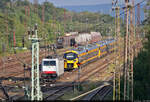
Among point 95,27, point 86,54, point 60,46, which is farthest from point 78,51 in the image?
point 95,27

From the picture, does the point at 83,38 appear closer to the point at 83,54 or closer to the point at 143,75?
the point at 83,54

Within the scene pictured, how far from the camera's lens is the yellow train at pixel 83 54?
29.4 m

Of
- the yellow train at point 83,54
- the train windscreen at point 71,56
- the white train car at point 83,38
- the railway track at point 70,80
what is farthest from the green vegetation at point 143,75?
the white train car at point 83,38

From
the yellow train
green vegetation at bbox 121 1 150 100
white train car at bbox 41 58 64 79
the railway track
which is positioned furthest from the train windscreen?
green vegetation at bbox 121 1 150 100

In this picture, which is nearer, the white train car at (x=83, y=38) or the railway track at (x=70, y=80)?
the railway track at (x=70, y=80)

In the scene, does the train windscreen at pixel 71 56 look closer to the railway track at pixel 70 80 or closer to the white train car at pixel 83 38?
the railway track at pixel 70 80

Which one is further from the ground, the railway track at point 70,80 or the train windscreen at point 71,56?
the train windscreen at point 71,56

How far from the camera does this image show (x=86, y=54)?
108ft

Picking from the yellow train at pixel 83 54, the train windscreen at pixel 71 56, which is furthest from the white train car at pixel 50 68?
the train windscreen at pixel 71 56

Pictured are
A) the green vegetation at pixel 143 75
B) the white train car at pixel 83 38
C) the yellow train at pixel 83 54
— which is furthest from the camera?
the white train car at pixel 83 38

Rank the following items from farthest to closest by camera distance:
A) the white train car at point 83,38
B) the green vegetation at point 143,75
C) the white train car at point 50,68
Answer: the white train car at point 83,38, the white train car at point 50,68, the green vegetation at point 143,75

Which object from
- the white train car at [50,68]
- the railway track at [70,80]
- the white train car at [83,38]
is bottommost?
the railway track at [70,80]

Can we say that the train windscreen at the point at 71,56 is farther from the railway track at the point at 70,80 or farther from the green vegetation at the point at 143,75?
the green vegetation at the point at 143,75

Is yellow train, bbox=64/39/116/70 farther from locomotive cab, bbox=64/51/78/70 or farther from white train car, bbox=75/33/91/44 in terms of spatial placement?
white train car, bbox=75/33/91/44
